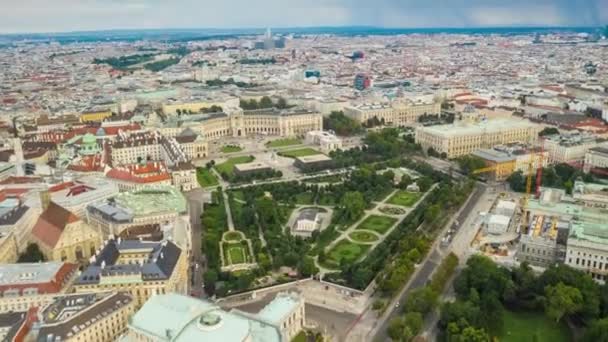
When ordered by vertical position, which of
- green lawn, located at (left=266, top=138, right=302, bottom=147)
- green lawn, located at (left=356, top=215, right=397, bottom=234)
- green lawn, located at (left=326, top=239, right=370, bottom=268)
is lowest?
green lawn, located at (left=326, top=239, right=370, bottom=268)

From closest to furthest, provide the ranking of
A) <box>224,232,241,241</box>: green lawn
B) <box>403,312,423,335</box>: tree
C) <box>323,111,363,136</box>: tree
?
1. <box>403,312,423,335</box>: tree
2. <box>224,232,241,241</box>: green lawn
3. <box>323,111,363,136</box>: tree

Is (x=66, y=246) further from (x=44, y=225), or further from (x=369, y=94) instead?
(x=369, y=94)

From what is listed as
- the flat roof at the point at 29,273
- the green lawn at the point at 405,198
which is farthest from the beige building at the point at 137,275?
the green lawn at the point at 405,198

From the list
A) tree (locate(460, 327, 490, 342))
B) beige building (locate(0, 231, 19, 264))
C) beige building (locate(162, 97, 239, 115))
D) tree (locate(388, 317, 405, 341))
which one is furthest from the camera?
beige building (locate(162, 97, 239, 115))

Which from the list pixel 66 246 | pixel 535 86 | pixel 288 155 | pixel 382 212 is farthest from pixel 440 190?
pixel 535 86

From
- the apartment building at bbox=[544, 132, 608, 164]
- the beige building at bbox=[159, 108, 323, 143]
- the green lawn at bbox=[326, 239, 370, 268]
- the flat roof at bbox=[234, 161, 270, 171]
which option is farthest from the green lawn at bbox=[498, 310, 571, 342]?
the beige building at bbox=[159, 108, 323, 143]

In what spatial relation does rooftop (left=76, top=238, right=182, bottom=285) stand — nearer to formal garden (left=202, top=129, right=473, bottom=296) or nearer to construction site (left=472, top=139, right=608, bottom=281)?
formal garden (left=202, top=129, right=473, bottom=296)
